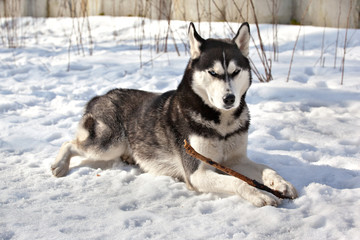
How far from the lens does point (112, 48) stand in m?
7.81

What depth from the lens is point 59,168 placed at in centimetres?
305

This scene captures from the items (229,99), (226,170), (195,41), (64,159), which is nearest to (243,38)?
(195,41)

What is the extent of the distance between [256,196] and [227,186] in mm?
235

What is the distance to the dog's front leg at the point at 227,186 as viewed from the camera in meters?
2.37

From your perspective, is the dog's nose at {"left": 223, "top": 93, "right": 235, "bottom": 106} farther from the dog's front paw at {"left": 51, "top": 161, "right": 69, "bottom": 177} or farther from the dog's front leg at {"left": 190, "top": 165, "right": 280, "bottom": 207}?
the dog's front paw at {"left": 51, "top": 161, "right": 69, "bottom": 177}

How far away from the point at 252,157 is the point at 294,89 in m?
1.87

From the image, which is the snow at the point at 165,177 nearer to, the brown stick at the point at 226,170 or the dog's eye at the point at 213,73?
the brown stick at the point at 226,170

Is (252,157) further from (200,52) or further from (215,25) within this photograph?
(215,25)

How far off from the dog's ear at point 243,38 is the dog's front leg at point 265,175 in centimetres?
82

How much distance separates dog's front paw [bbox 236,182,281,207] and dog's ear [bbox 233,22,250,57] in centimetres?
104

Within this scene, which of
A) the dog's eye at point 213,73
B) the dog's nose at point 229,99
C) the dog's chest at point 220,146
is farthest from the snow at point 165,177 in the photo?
the dog's eye at point 213,73

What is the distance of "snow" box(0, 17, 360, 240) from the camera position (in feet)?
6.97

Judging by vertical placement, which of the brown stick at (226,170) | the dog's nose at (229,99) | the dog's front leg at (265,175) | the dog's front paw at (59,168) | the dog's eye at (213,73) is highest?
the dog's eye at (213,73)

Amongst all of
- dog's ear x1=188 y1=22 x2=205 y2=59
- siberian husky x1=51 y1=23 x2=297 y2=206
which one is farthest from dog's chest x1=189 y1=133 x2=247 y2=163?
dog's ear x1=188 y1=22 x2=205 y2=59
